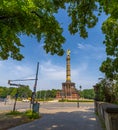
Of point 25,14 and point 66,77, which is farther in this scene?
point 66,77

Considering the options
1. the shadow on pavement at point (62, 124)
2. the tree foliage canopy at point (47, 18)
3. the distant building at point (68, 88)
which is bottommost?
the shadow on pavement at point (62, 124)

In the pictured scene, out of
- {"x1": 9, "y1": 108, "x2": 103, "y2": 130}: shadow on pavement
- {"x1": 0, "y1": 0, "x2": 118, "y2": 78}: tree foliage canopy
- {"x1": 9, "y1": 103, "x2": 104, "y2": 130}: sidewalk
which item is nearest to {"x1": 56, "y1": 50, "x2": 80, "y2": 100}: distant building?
{"x1": 9, "y1": 103, "x2": 104, "y2": 130}: sidewalk

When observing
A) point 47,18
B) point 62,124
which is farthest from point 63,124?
point 47,18

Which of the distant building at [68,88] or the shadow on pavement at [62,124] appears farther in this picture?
the distant building at [68,88]

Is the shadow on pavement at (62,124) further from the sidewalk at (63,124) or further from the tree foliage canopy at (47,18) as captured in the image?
the tree foliage canopy at (47,18)

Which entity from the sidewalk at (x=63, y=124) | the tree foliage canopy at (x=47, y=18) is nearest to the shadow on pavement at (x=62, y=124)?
the sidewalk at (x=63, y=124)

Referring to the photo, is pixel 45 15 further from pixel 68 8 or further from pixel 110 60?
pixel 110 60

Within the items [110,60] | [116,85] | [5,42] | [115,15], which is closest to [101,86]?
[116,85]

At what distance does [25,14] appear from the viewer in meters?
9.61

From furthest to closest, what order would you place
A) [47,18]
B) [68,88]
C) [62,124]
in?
[68,88] < [62,124] < [47,18]

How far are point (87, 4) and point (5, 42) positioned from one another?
218 inches

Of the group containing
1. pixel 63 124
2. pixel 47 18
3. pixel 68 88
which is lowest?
pixel 63 124

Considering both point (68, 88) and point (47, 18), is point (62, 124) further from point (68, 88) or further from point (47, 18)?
point (68, 88)

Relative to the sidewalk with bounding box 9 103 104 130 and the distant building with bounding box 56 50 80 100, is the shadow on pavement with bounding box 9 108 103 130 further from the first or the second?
the distant building with bounding box 56 50 80 100
